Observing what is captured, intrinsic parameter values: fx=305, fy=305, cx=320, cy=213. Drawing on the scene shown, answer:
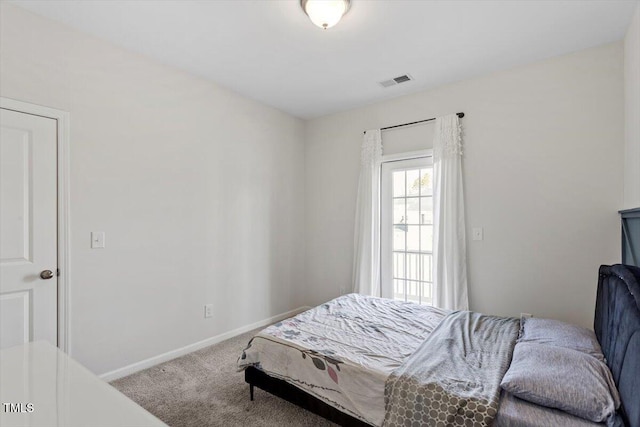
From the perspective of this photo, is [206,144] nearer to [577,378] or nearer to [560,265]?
[577,378]

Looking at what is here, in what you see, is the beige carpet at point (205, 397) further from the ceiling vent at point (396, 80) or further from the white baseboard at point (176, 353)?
the ceiling vent at point (396, 80)

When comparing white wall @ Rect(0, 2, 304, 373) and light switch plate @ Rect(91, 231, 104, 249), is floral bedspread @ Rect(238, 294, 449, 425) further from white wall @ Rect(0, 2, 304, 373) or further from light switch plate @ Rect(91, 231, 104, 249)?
light switch plate @ Rect(91, 231, 104, 249)

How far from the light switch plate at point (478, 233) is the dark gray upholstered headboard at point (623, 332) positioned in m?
1.09

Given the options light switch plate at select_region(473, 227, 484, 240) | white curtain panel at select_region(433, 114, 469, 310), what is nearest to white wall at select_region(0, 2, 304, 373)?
white curtain panel at select_region(433, 114, 469, 310)

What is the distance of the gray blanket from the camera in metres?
1.38

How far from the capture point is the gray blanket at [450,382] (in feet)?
4.54

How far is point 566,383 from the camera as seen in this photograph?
4.43 ft

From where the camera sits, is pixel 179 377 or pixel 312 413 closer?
pixel 312 413

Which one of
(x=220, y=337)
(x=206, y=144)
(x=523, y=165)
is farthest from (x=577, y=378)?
(x=206, y=144)

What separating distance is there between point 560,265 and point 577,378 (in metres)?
1.58

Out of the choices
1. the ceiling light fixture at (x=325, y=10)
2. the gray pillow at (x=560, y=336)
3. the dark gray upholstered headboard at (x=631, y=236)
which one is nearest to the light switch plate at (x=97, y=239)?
the ceiling light fixture at (x=325, y=10)

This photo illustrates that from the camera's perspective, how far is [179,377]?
2.51 metres

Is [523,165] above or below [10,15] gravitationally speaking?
below

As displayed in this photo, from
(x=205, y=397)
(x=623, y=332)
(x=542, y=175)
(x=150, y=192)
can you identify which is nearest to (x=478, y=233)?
(x=542, y=175)
